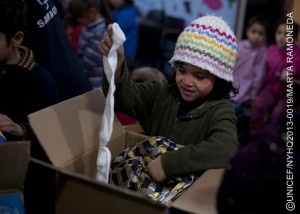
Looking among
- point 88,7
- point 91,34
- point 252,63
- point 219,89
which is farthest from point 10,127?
point 252,63

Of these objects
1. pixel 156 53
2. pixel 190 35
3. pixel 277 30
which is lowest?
pixel 156 53

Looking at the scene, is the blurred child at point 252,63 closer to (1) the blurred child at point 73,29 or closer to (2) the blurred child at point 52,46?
(1) the blurred child at point 73,29

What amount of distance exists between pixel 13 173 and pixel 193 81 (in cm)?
60

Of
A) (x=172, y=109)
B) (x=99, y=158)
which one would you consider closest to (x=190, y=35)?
(x=172, y=109)

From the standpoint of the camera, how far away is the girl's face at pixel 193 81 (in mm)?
1237

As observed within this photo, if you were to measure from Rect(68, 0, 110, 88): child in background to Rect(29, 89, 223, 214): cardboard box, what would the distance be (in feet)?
4.90

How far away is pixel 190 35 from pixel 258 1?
2456 mm

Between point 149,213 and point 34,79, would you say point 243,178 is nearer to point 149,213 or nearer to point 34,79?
point 149,213

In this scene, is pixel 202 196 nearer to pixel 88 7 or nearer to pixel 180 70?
pixel 180 70

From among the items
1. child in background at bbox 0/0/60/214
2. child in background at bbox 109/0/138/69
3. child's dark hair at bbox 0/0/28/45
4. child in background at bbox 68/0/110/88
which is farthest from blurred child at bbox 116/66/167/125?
child in background at bbox 109/0/138/69

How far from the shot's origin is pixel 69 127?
3.54 feet

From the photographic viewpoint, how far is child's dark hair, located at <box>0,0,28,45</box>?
1.22 m

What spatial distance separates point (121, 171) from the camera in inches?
43.4

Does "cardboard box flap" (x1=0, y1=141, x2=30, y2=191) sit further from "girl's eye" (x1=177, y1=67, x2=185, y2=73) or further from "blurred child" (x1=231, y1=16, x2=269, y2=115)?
"blurred child" (x1=231, y1=16, x2=269, y2=115)
